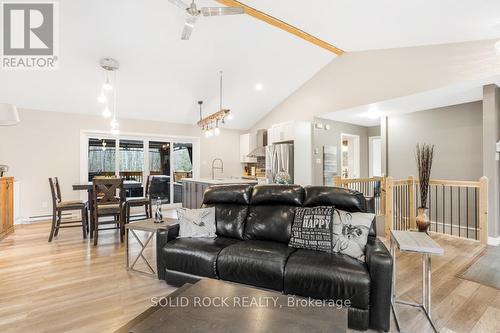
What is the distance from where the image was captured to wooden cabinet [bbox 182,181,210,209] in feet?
18.2

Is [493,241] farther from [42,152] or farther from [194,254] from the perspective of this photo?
[42,152]

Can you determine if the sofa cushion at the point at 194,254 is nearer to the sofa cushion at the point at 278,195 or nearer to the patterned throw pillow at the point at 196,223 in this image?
the patterned throw pillow at the point at 196,223

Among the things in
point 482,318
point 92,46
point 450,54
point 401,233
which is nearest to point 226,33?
point 92,46

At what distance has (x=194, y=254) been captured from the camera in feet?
8.13

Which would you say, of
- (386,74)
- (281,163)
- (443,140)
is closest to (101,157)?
(281,163)

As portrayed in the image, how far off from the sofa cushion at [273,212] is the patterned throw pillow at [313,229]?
0.48ft

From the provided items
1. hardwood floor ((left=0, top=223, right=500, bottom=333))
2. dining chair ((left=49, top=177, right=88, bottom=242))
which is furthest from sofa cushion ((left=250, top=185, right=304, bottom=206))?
dining chair ((left=49, top=177, right=88, bottom=242))

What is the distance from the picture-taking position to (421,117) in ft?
18.8

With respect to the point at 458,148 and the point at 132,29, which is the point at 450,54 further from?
the point at 132,29

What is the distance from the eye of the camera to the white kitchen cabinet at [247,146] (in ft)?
26.2

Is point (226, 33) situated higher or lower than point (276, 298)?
higher

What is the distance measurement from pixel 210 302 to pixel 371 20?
407cm

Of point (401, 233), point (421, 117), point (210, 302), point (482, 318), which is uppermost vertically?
point (421, 117)

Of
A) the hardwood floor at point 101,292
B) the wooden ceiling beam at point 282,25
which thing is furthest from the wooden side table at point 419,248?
the wooden ceiling beam at point 282,25
